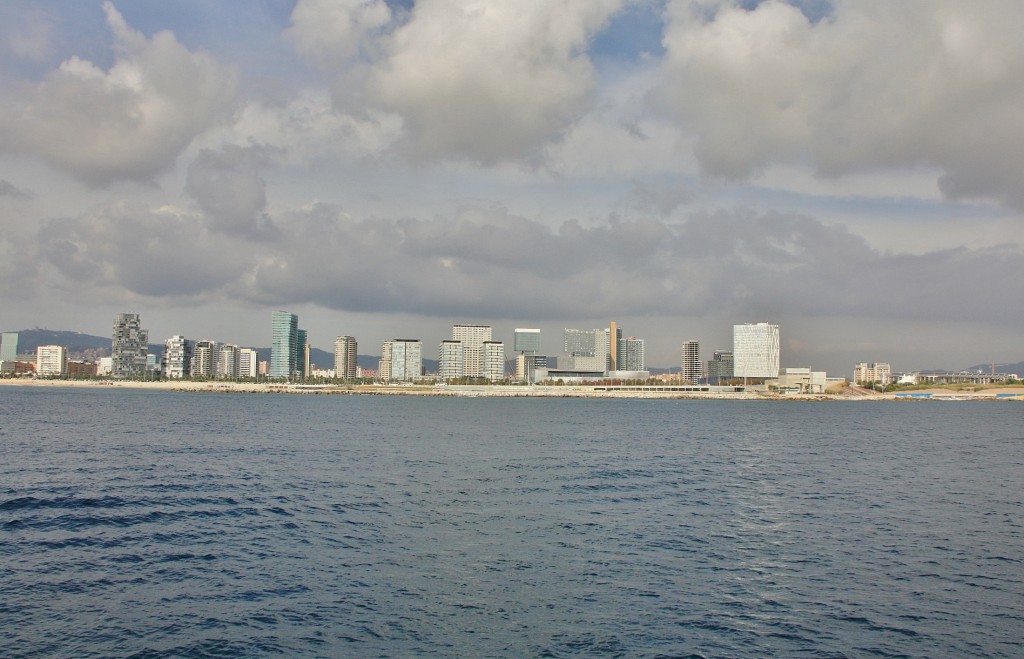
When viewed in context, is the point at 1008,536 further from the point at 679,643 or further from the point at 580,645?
the point at 580,645

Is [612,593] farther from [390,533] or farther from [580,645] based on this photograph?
[390,533]

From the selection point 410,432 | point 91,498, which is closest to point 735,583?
point 91,498

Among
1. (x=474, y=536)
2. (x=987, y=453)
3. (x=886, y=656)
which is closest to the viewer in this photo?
(x=886, y=656)

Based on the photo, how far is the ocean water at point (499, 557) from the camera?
21.2 metres

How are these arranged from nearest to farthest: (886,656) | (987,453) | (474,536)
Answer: (886,656), (474,536), (987,453)

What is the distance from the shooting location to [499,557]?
29.5 m

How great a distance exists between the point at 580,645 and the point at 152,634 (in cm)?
1222

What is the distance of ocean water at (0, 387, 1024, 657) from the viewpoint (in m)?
21.2

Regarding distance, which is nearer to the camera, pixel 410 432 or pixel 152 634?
pixel 152 634

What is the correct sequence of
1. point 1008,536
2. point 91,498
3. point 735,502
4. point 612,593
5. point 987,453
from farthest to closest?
point 987,453 < point 735,502 < point 91,498 < point 1008,536 < point 612,593

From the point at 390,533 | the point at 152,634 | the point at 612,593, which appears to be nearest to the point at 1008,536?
the point at 612,593

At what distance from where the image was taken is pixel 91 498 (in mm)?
40531

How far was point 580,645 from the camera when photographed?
67.1ft

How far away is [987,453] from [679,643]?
234 feet
